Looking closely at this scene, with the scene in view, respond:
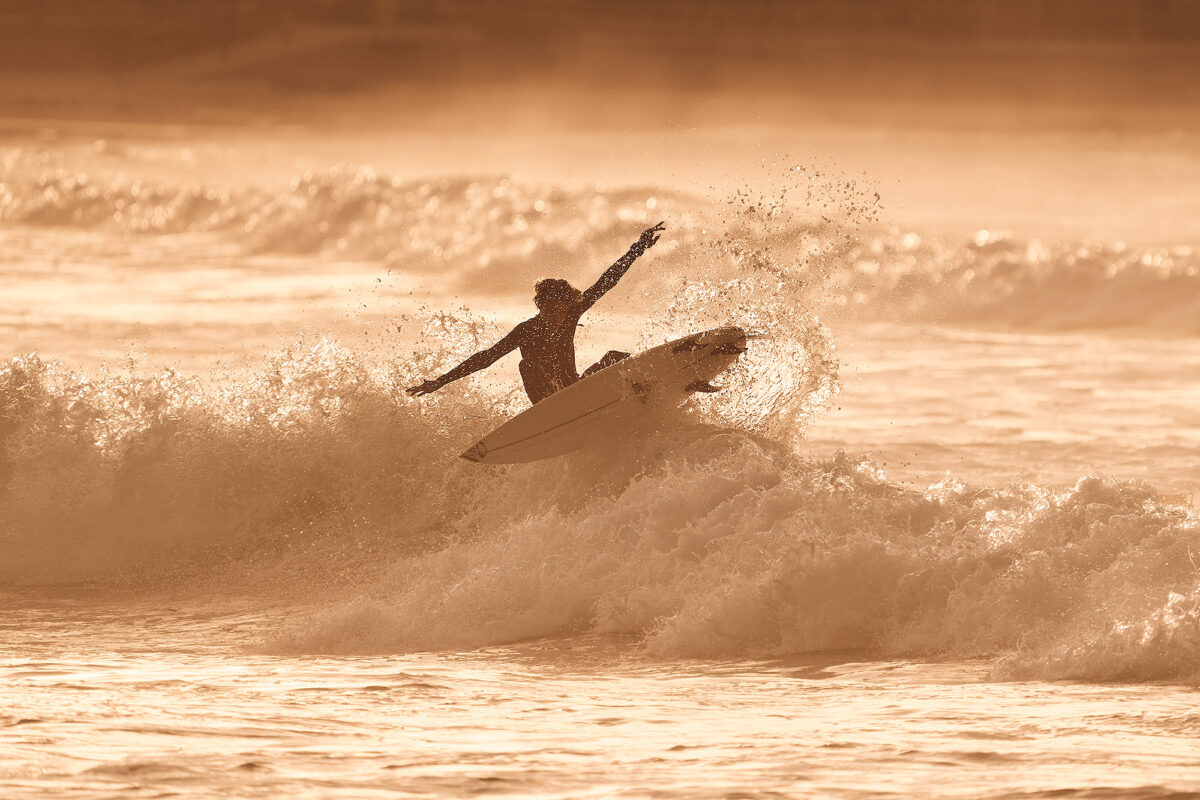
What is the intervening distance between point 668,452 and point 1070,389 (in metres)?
11.3

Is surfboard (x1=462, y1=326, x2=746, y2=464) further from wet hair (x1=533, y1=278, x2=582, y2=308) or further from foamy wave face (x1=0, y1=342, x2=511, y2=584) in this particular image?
foamy wave face (x1=0, y1=342, x2=511, y2=584)

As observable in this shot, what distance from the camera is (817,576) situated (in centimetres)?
893

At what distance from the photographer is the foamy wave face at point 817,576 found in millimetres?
8219

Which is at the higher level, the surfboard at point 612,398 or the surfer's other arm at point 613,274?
the surfer's other arm at point 613,274

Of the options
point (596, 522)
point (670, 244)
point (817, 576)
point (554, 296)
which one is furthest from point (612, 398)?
point (670, 244)

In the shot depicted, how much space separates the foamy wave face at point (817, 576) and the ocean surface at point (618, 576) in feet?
0.07

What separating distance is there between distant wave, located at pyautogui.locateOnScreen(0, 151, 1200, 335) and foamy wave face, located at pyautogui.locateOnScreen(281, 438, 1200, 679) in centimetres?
1135

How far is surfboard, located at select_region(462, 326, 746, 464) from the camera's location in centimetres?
1130

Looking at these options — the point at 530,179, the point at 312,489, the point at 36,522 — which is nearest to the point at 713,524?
the point at 312,489

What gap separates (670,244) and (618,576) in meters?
24.3

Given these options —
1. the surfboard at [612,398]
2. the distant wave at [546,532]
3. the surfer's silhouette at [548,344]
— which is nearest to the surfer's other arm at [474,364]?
the surfer's silhouette at [548,344]

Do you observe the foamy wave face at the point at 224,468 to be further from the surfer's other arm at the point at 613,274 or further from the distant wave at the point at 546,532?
the surfer's other arm at the point at 613,274

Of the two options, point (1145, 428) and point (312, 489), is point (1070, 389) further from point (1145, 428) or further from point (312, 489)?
point (312, 489)

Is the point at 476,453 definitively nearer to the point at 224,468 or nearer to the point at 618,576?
the point at 618,576
